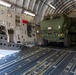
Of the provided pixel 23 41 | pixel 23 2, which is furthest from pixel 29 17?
pixel 23 41

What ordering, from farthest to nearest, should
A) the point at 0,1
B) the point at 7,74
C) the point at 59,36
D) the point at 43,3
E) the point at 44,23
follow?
the point at 43,3 → the point at 44,23 → the point at 59,36 → the point at 0,1 → the point at 7,74

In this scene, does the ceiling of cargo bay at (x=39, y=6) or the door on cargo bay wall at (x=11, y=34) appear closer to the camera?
the door on cargo bay wall at (x=11, y=34)

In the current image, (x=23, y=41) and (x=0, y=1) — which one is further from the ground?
(x=0, y=1)

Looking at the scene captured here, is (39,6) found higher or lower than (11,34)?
higher

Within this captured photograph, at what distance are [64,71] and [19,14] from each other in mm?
6928

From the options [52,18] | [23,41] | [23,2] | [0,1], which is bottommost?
[23,41]

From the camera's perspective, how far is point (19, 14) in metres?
10.1

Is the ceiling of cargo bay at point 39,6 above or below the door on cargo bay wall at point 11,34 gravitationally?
above

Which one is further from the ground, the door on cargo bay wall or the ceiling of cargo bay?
the ceiling of cargo bay

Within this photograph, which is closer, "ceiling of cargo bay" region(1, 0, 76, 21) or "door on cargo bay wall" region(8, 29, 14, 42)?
"door on cargo bay wall" region(8, 29, 14, 42)

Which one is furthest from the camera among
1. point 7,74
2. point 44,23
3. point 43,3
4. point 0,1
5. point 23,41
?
point 43,3

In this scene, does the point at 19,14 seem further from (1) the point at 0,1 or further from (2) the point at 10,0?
(1) the point at 0,1

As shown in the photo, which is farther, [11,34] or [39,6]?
[39,6]

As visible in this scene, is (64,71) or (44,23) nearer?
(64,71)
